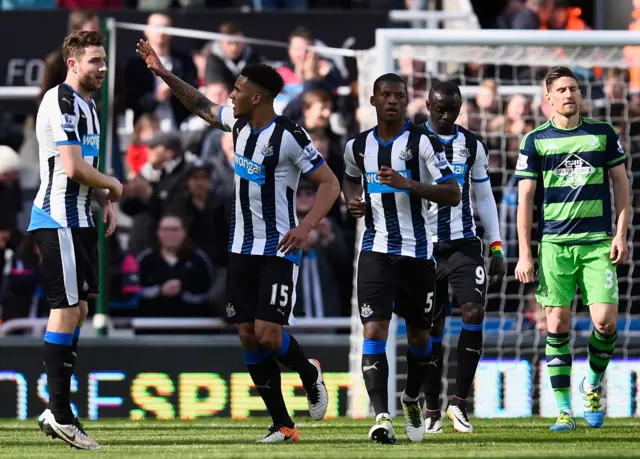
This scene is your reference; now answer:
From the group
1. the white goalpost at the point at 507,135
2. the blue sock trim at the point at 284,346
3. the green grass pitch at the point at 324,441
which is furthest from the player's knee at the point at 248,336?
the white goalpost at the point at 507,135

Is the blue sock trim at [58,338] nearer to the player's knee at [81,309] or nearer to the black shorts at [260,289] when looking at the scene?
the player's knee at [81,309]

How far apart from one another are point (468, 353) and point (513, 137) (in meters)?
3.85

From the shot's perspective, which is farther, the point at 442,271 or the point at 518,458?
the point at 442,271

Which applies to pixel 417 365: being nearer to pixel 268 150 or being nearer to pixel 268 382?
pixel 268 382

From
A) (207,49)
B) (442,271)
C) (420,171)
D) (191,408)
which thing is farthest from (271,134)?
(207,49)

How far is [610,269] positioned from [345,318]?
3297 millimetres

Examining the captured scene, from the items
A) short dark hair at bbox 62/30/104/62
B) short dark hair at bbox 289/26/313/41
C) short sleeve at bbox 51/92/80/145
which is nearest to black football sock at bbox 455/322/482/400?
short sleeve at bbox 51/92/80/145

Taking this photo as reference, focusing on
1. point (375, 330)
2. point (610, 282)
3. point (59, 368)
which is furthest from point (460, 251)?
point (59, 368)

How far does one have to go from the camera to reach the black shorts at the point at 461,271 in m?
8.71

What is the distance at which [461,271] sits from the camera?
28.7ft

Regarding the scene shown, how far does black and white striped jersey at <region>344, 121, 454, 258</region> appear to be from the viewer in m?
7.72

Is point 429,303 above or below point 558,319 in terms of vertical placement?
above

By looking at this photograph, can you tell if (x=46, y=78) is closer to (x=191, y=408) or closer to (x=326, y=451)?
(x=191, y=408)

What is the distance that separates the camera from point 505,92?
12.7 metres
